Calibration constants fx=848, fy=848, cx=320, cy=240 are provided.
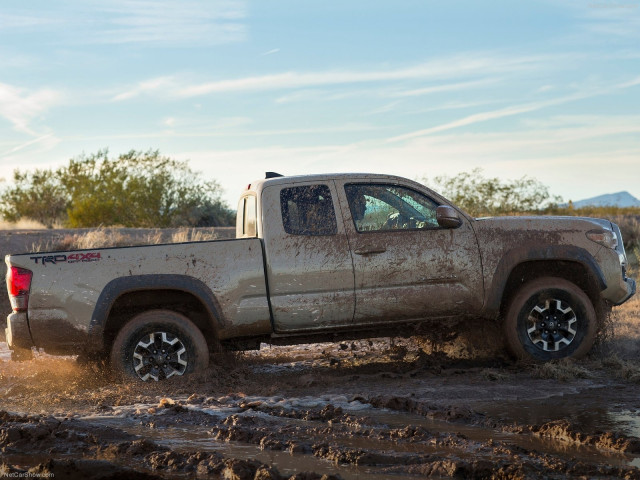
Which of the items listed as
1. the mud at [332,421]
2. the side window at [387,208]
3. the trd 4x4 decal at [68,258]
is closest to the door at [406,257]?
the side window at [387,208]

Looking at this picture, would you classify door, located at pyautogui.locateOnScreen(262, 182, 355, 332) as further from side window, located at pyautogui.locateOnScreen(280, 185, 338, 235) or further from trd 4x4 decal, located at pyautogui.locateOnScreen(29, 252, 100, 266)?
trd 4x4 decal, located at pyautogui.locateOnScreen(29, 252, 100, 266)

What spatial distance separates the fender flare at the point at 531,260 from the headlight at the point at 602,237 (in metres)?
0.17

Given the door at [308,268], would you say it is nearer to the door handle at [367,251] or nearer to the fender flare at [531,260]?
the door handle at [367,251]

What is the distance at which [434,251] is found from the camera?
8141 mm

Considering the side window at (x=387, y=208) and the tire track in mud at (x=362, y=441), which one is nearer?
the tire track in mud at (x=362, y=441)

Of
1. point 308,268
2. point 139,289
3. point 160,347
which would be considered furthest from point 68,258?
point 308,268

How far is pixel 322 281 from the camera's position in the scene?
313 inches

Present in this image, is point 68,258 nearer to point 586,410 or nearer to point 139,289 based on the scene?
point 139,289

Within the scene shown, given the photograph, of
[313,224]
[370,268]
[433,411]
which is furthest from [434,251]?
[433,411]

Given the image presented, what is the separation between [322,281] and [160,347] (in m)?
1.64

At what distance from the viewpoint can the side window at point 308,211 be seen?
8.03 m

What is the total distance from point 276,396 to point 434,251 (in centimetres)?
208

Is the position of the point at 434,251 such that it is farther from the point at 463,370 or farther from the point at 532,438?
the point at 532,438

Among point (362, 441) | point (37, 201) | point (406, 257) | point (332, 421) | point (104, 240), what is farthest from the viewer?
point (37, 201)
